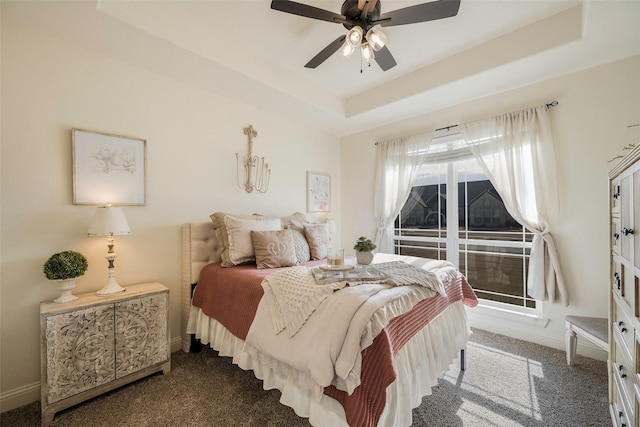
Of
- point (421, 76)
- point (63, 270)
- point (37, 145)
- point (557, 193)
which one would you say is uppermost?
point (421, 76)

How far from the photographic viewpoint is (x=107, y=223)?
190 cm

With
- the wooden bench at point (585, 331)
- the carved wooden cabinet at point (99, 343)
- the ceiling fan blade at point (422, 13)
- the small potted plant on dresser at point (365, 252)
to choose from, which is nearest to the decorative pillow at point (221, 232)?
the carved wooden cabinet at point (99, 343)

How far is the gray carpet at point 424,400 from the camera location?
1.64 meters

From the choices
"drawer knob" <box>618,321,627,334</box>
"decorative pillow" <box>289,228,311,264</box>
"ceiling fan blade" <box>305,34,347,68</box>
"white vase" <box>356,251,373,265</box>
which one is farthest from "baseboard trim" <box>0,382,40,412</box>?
"drawer knob" <box>618,321,627,334</box>

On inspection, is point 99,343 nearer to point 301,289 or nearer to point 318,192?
point 301,289

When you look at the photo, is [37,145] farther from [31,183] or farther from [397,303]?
[397,303]

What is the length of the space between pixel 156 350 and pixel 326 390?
1.54 metres

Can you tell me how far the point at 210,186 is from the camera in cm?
288

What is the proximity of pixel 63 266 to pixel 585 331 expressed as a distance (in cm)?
389

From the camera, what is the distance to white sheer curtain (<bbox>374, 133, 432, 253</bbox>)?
11.7ft

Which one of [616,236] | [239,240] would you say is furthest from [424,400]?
[239,240]

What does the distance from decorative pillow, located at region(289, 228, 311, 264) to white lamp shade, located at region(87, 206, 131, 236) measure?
1413mm

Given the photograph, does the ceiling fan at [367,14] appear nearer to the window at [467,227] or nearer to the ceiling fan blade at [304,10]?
the ceiling fan blade at [304,10]

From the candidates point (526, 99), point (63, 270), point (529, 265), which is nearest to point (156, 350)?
point (63, 270)
